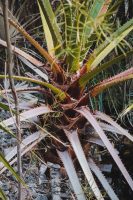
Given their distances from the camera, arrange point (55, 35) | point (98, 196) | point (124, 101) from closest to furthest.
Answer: point (98, 196) → point (55, 35) → point (124, 101)

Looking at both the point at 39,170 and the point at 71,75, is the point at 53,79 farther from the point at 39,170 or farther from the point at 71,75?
the point at 39,170

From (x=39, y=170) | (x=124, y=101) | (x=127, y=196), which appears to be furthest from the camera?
(x=124, y=101)

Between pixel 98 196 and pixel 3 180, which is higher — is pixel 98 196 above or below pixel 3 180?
below

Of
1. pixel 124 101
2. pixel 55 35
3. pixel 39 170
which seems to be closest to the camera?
pixel 55 35

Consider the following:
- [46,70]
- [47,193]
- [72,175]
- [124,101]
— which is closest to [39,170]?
[47,193]

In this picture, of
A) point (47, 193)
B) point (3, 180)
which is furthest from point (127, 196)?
point (3, 180)

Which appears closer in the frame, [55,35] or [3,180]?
[55,35]

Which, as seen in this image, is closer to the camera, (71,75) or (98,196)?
(98,196)

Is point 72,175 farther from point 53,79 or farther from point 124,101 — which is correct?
point 124,101

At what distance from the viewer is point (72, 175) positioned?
3.98 ft

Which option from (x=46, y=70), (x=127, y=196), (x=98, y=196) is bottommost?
(x=127, y=196)

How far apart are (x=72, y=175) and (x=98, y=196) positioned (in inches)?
4.2

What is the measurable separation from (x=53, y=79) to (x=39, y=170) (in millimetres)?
328

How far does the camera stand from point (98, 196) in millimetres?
1149
